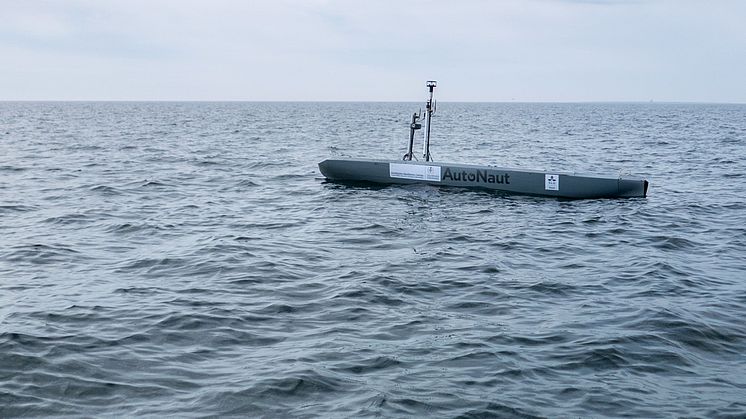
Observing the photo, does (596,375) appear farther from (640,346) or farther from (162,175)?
(162,175)

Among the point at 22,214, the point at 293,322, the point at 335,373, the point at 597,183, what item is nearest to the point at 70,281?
the point at 293,322

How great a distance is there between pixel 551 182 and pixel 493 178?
1.65 m

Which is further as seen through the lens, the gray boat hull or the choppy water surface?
the gray boat hull

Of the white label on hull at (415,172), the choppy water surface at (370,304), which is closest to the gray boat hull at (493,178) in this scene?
the white label on hull at (415,172)

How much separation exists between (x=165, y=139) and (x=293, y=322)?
38756 mm

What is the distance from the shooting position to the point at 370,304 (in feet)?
31.4

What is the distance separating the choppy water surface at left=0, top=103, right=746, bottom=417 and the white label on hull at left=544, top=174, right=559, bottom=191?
962 millimetres

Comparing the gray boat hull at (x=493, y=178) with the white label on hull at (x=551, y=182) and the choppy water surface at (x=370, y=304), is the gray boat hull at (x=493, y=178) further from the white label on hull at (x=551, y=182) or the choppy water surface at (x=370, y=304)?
the choppy water surface at (x=370, y=304)

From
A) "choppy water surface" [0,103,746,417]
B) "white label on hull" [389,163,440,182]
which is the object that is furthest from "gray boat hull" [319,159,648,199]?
"choppy water surface" [0,103,746,417]

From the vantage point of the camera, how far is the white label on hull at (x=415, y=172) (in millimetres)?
20375

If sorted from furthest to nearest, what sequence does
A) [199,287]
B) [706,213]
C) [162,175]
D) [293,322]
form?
1. [162,175]
2. [706,213]
3. [199,287]
4. [293,322]

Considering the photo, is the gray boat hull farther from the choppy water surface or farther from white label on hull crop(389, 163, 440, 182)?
the choppy water surface

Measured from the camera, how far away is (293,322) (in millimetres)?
8773

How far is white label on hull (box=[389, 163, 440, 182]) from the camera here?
2038cm
